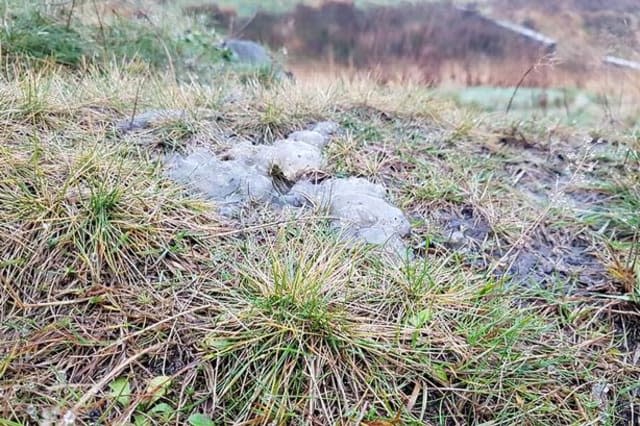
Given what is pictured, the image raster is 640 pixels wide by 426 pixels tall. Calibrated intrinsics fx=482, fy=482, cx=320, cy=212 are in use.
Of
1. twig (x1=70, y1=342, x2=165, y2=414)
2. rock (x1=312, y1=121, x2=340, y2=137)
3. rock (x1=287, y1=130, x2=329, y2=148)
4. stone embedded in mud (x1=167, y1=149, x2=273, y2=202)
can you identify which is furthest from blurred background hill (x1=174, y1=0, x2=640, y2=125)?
twig (x1=70, y1=342, x2=165, y2=414)

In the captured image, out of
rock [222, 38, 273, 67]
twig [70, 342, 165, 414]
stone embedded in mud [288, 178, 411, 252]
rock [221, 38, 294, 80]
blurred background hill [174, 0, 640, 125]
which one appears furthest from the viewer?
rock [222, 38, 273, 67]

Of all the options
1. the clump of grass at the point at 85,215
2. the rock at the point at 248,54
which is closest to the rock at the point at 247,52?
the rock at the point at 248,54

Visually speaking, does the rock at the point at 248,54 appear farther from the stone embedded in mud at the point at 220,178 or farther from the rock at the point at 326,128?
the stone embedded in mud at the point at 220,178

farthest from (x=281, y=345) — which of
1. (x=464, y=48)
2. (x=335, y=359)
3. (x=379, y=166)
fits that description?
(x=464, y=48)

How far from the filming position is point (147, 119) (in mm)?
1771

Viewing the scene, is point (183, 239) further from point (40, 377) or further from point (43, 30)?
point (43, 30)

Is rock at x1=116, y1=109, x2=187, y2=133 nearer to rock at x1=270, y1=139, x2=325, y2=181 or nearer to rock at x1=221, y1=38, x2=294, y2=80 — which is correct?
rock at x1=270, y1=139, x2=325, y2=181

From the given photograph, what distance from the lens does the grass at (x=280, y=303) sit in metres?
0.94

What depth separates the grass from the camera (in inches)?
37.0

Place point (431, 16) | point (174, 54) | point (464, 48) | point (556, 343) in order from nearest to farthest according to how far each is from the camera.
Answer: point (556, 343) < point (174, 54) < point (464, 48) < point (431, 16)

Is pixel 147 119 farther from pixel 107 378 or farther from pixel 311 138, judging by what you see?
pixel 107 378

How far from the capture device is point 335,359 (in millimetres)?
979

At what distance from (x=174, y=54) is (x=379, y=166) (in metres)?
2.01

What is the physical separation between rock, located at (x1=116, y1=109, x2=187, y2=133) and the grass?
0.07 metres
